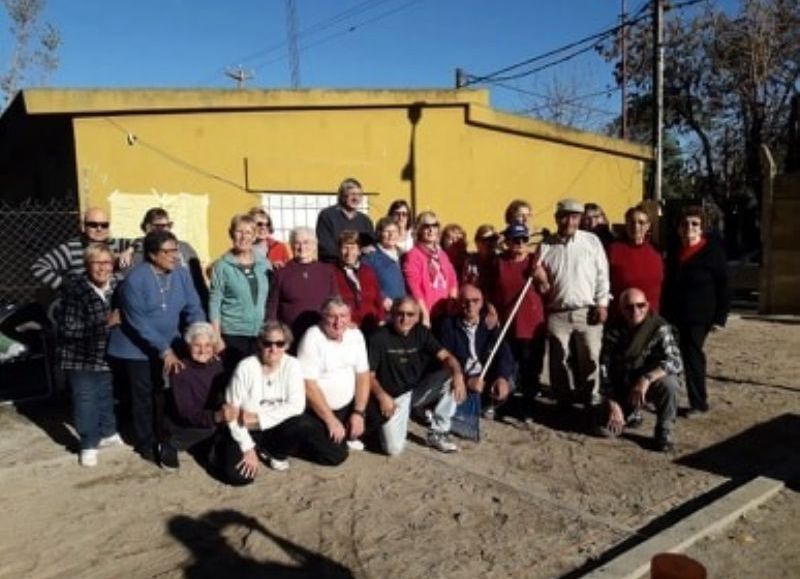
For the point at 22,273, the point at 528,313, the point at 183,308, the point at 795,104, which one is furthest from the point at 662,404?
the point at 795,104

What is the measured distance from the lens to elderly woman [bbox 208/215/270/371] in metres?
5.55

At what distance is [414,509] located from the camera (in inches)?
181

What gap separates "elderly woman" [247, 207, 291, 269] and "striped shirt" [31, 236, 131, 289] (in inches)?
44.5

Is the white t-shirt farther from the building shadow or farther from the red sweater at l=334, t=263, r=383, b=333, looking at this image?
the building shadow

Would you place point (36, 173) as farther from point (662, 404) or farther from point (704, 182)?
point (704, 182)

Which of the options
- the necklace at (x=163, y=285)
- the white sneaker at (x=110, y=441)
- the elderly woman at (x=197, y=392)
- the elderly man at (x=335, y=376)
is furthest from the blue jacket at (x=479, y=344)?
the white sneaker at (x=110, y=441)

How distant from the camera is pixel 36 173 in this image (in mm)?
12000

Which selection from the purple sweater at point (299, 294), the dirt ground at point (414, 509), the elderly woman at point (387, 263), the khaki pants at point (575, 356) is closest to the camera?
the dirt ground at point (414, 509)

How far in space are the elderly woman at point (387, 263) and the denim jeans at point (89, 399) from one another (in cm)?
216

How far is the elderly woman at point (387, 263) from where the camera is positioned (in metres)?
6.02

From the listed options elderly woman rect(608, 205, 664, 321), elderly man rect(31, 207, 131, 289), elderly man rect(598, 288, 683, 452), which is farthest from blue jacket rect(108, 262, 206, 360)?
elderly woman rect(608, 205, 664, 321)

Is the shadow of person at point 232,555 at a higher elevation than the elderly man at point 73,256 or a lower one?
lower

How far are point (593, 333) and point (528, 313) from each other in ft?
1.83

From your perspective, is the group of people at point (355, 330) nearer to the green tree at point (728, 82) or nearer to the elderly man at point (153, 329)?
the elderly man at point (153, 329)
